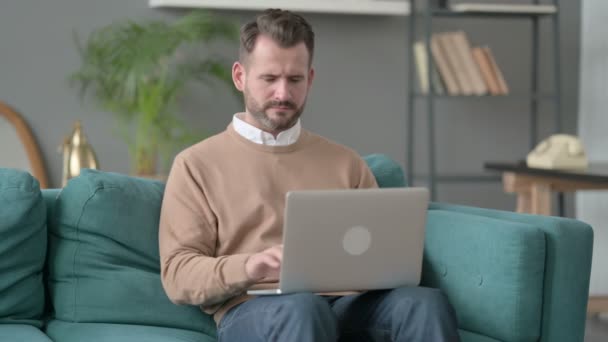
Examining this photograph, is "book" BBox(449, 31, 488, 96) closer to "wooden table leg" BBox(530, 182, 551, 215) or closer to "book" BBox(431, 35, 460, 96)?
"book" BBox(431, 35, 460, 96)

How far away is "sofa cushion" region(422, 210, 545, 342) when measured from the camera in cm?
193

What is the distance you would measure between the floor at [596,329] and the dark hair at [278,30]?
6.32 ft

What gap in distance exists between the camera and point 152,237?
2109mm

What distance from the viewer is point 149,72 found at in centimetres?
354

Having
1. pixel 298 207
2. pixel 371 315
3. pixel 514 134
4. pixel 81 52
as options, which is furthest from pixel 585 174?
pixel 81 52

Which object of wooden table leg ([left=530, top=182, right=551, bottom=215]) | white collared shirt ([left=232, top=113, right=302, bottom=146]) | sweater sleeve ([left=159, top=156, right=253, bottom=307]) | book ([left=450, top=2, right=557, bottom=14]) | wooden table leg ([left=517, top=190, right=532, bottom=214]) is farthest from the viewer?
book ([left=450, top=2, right=557, bottom=14])

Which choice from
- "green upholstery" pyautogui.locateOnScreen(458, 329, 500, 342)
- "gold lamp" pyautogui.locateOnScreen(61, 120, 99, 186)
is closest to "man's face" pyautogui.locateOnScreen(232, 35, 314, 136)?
"green upholstery" pyautogui.locateOnScreen(458, 329, 500, 342)

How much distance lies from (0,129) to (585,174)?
2.25 metres

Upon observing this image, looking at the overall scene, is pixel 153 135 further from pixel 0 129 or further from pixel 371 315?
pixel 371 315

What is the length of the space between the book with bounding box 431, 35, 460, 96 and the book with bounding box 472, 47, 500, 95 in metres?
0.12

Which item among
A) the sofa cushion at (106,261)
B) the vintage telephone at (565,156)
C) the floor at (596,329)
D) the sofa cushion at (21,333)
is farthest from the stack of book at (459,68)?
the sofa cushion at (21,333)

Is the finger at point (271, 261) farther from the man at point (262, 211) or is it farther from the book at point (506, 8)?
the book at point (506, 8)

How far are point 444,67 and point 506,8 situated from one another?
37 cm

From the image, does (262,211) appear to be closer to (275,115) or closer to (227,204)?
(227,204)
